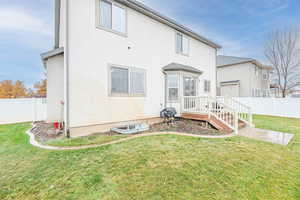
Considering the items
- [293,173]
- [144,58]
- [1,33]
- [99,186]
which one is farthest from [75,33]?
[1,33]

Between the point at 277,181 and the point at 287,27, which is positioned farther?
the point at 287,27

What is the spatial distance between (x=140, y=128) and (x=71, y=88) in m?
3.77

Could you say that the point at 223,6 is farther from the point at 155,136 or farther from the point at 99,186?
the point at 99,186

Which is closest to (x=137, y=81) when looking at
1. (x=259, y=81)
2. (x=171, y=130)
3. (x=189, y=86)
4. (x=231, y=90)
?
(x=171, y=130)

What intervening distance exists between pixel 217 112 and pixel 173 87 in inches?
128

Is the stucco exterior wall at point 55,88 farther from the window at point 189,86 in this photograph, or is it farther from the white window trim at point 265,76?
the white window trim at point 265,76

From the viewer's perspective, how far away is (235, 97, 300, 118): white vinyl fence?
42.0 ft

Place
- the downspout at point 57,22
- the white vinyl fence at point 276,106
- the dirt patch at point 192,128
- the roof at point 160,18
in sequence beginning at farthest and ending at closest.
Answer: the white vinyl fence at point 276,106 → the downspout at point 57,22 → the roof at point 160,18 → the dirt patch at point 192,128

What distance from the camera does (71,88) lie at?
6.00 meters

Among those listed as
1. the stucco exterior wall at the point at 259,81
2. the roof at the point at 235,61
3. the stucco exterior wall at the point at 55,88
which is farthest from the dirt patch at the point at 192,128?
the stucco exterior wall at the point at 259,81

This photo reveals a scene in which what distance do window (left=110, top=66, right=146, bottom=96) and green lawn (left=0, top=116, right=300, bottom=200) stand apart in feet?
10.9

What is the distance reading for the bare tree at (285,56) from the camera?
2000 cm

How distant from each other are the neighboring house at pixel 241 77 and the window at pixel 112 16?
61.7 feet

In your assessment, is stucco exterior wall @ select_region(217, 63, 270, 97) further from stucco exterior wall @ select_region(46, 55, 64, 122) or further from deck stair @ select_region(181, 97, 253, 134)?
stucco exterior wall @ select_region(46, 55, 64, 122)
